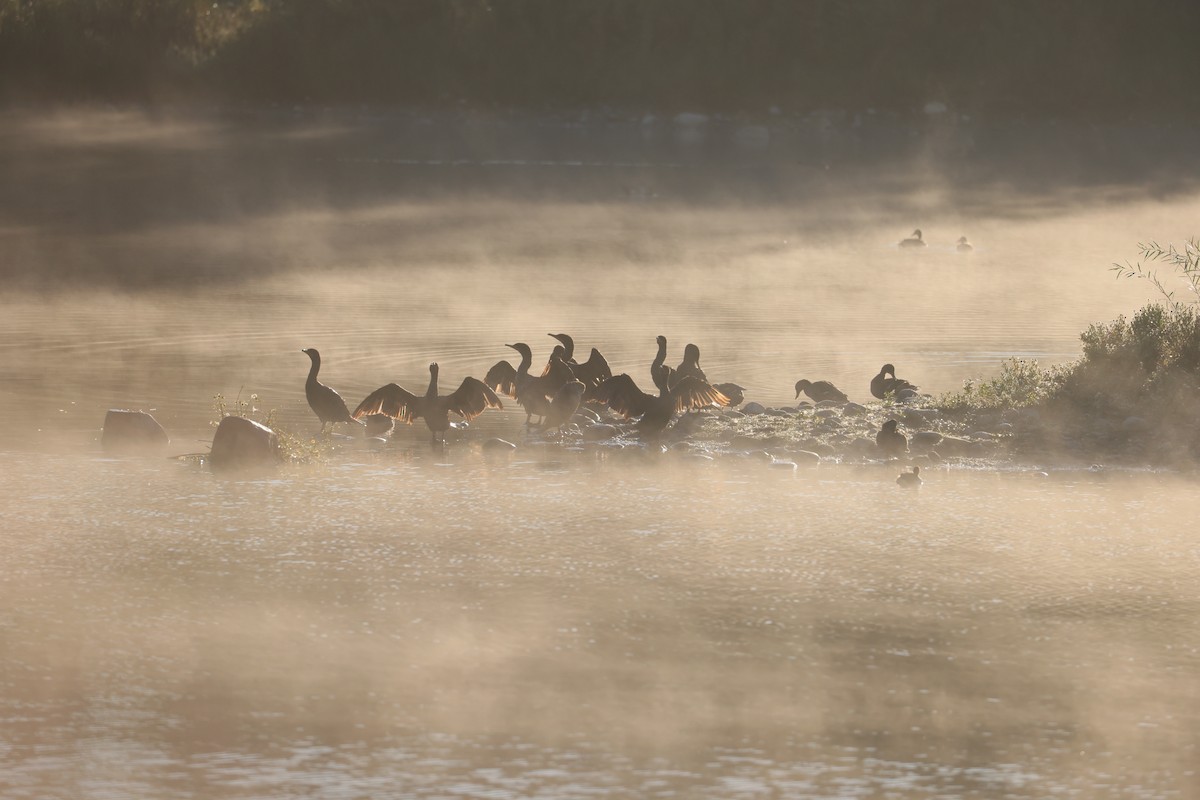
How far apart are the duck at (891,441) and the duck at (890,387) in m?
2.31

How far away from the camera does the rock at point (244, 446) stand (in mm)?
14156

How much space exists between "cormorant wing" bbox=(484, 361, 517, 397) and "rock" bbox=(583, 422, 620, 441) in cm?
133

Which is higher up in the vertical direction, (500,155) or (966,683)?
(500,155)

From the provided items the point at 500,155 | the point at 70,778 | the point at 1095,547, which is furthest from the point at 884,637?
the point at 500,155

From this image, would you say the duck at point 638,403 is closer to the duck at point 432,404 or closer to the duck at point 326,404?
the duck at point 432,404

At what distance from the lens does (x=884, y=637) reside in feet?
32.8

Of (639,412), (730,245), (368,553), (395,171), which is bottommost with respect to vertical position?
(368,553)

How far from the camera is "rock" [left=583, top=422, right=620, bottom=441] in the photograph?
1606 centimetres

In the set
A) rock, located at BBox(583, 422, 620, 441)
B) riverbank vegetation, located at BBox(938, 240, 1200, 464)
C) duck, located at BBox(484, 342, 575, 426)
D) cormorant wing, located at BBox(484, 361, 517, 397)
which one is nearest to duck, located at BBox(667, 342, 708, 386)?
duck, located at BBox(484, 342, 575, 426)

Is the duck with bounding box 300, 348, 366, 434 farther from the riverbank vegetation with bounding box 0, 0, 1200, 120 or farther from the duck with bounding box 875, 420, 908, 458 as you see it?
the riverbank vegetation with bounding box 0, 0, 1200, 120

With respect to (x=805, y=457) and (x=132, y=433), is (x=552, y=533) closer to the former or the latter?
(x=805, y=457)

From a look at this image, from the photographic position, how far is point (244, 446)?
14.2 meters

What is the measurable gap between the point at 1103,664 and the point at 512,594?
3333 mm

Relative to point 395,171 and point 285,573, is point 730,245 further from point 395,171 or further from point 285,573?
point 285,573
